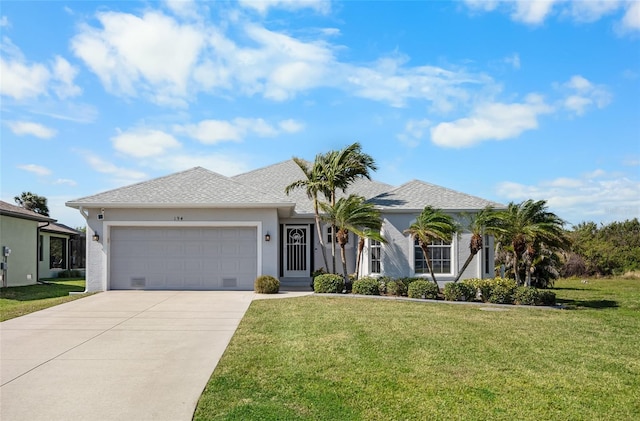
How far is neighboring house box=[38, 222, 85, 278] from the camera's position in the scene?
2544 cm

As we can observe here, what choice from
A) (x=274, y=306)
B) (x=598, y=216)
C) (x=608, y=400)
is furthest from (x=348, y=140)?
(x=598, y=216)

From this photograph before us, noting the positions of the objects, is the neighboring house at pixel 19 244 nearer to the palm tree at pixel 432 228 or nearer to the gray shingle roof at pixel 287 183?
the gray shingle roof at pixel 287 183

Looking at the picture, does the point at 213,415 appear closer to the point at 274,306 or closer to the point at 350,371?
the point at 350,371

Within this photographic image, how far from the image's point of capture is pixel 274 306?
41.6 ft

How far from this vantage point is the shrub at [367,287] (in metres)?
15.4

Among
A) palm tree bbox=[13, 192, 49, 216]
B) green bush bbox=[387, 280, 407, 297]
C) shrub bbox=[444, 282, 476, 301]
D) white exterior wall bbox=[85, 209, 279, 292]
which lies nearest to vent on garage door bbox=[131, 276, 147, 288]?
white exterior wall bbox=[85, 209, 279, 292]

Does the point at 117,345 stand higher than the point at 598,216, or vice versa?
the point at 598,216

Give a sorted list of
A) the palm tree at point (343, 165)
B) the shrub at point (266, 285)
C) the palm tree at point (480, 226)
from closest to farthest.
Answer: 1. the palm tree at point (480, 226)
2. the shrub at point (266, 285)
3. the palm tree at point (343, 165)

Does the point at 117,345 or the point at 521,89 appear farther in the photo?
the point at 521,89

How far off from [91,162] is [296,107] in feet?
26.0

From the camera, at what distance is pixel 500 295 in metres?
14.6

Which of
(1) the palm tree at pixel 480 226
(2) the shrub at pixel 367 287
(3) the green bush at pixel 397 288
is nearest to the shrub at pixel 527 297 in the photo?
(1) the palm tree at pixel 480 226

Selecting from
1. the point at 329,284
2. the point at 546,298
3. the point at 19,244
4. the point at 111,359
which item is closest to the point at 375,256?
the point at 329,284

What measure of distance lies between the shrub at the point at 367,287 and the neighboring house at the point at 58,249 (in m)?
17.8
